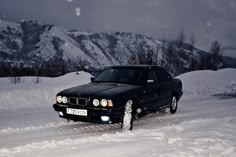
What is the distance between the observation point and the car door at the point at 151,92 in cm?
792

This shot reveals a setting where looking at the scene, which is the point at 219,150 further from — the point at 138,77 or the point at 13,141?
the point at 13,141

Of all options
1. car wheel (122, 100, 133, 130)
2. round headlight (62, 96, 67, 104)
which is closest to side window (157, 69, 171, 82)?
car wheel (122, 100, 133, 130)

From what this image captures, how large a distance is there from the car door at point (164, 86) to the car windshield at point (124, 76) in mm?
960

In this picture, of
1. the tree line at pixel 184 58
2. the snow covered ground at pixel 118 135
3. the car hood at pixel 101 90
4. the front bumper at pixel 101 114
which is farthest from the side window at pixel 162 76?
the tree line at pixel 184 58

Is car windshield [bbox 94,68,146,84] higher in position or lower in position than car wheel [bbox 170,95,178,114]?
higher

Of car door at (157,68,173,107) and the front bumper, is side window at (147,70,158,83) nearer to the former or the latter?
car door at (157,68,173,107)

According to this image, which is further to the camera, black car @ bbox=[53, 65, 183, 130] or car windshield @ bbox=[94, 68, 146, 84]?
car windshield @ bbox=[94, 68, 146, 84]

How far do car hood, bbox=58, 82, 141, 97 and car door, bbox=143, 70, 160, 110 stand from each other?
0.41 metres

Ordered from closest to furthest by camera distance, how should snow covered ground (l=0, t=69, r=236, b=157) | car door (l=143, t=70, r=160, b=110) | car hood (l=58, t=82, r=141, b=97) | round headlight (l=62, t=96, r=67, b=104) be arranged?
snow covered ground (l=0, t=69, r=236, b=157) → car hood (l=58, t=82, r=141, b=97) → round headlight (l=62, t=96, r=67, b=104) → car door (l=143, t=70, r=160, b=110)

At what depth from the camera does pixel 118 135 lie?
250 inches

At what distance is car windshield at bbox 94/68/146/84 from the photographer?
7.96 meters

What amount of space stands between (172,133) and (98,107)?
1655 millimetres

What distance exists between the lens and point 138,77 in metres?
8.04

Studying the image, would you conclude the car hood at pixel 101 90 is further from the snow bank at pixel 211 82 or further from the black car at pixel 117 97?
the snow bank at pixel 211 82
